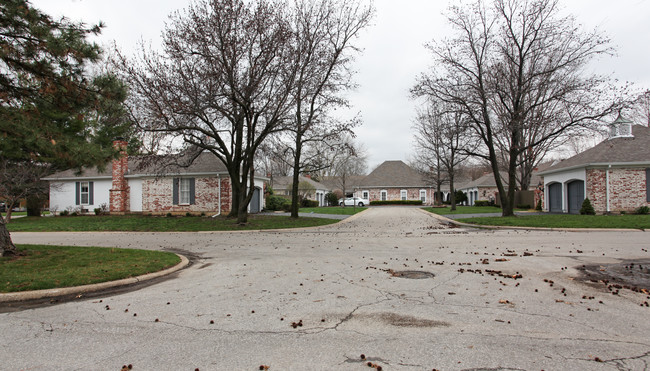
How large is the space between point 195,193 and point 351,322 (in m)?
25.5

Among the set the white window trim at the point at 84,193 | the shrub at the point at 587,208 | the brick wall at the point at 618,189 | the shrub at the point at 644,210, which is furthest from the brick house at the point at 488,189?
the white window trim at the point at 84,193

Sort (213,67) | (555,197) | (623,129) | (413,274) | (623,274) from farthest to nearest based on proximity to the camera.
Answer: (555,197) < (623,129) < (213,67) < (413,274) < (623,274)

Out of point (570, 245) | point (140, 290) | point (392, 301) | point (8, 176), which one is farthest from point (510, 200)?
point (8, 176)

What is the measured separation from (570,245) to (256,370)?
11318 mm

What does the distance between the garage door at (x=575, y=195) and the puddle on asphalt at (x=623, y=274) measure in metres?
20.5

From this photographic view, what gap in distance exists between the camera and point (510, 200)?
22.9m

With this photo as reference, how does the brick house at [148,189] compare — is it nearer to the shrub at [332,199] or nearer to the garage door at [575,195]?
the garage door at [575,195]

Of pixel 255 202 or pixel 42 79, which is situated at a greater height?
pixel 42 79

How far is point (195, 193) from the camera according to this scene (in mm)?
28188

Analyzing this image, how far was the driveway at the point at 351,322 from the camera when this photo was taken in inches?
145

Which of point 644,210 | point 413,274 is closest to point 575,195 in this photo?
point 644,210

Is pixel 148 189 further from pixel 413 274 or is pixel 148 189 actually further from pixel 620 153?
pixel 620 153

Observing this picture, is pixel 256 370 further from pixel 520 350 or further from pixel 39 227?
pixel 39 227

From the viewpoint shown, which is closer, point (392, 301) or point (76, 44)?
point (392, 301)
